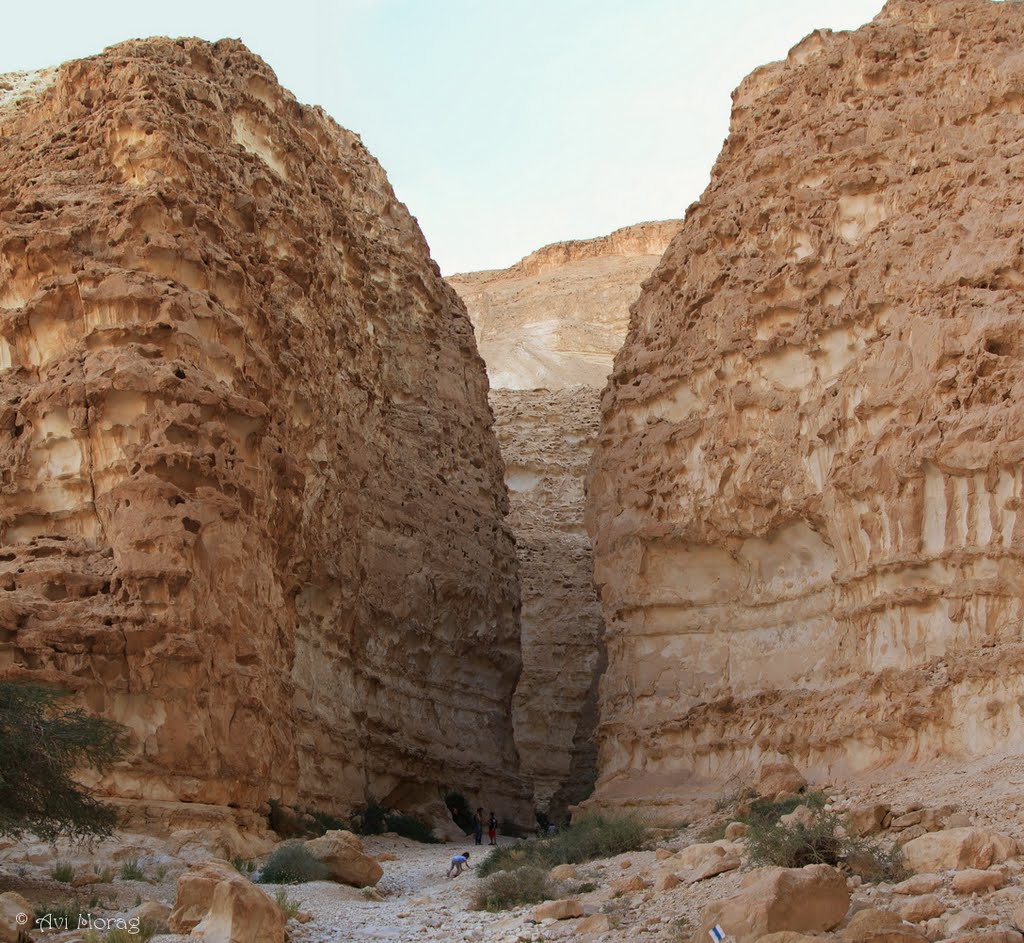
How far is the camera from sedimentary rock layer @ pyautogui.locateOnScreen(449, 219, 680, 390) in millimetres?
67312

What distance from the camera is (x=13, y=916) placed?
35.8 feet

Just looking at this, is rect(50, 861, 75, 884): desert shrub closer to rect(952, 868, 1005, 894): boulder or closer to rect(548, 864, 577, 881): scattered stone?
rect(548, 864, 577, 881): scattered stone

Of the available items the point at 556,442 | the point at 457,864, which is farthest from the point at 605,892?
the point at 556,442

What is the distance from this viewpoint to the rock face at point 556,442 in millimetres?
40625

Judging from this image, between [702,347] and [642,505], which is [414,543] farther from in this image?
[702,347]

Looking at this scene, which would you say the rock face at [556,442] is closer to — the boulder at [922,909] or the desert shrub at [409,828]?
the desert shrub at [409,828]

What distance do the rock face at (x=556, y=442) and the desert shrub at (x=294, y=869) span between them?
435 inches

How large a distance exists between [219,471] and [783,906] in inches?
507

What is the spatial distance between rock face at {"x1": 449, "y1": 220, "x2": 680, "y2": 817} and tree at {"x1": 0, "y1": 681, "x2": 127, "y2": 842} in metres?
13.9

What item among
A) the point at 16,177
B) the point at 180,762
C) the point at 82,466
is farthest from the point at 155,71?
the point at 180,762

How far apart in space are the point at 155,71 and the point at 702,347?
1170 centimetres

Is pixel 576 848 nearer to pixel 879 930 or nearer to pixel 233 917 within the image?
pixel 233 917

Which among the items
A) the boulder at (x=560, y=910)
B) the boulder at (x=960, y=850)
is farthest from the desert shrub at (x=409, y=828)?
the boulder at (x=960, y=850)

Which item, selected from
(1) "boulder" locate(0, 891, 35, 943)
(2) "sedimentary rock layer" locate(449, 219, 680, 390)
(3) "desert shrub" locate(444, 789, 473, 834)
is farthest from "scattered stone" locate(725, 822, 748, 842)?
(2) "sedimentary rock layer" locate(449, 219, 680, 390)
